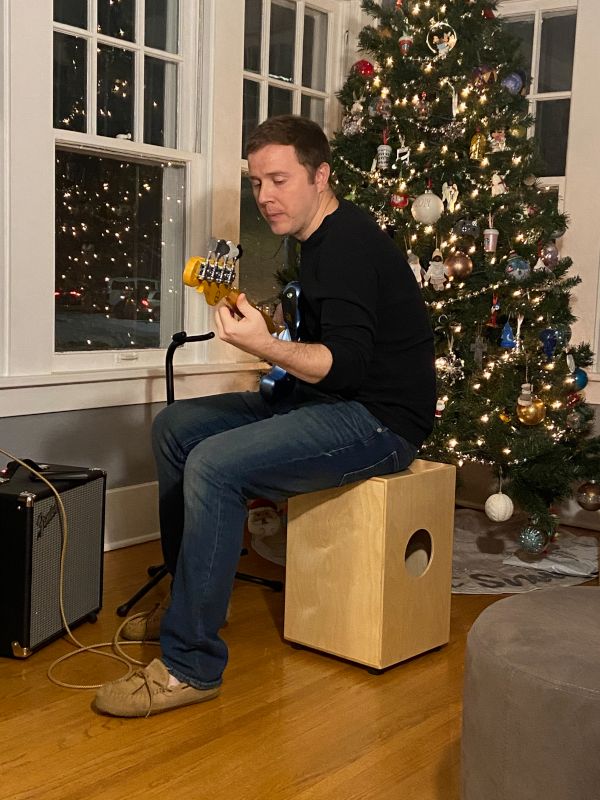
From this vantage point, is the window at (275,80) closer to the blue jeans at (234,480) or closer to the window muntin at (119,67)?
the window muntin at (119,67)

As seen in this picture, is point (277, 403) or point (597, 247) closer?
point (277, 403)

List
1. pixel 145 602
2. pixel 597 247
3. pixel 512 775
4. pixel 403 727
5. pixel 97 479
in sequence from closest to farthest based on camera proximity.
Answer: pixel 512 775 → pixel 403 727 → pixel 97 479 → pixel 145 602 → pixel 597 247

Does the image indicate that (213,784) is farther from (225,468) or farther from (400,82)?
(400,82)

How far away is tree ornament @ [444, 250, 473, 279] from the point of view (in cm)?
323

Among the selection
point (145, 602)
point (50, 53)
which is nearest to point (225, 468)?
point (145, 602)

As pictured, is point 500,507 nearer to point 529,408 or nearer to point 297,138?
point 529,408

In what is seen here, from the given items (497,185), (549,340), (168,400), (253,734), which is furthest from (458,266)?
(253,734)

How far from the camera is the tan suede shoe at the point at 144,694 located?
81.4 inches

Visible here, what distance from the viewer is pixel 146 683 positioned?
2.10 m

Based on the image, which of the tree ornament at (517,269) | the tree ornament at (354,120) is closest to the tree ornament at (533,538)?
the tree ornament at (517,269)

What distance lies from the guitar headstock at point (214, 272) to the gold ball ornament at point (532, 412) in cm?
131

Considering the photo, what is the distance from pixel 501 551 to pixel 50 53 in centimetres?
236

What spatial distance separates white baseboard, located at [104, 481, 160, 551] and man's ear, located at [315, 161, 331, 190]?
1.56m

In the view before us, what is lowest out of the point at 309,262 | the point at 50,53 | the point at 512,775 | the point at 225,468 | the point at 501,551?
the point at 501,551
